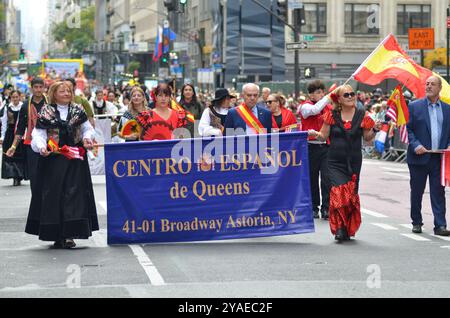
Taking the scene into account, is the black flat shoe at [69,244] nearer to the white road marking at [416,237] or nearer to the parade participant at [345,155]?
the parade participant at [345,155]

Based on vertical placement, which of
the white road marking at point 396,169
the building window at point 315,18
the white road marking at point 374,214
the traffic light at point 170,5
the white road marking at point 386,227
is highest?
the building window at point 315,18

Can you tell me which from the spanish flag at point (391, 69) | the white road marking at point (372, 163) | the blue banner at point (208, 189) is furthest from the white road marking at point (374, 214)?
the white road marking at point (372, 163)

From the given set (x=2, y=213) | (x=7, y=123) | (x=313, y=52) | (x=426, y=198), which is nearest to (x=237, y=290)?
(x=2, y=213)

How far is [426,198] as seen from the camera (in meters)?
19.2

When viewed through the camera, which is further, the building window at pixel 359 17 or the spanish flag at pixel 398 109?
the building window at pixel 359 17

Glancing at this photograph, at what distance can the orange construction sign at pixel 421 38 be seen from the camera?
114 ft

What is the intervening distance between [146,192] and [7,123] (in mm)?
10302

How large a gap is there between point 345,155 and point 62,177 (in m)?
3.09

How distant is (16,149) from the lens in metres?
21.3

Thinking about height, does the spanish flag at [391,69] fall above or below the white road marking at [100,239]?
above

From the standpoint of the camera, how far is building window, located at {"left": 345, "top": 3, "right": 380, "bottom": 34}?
251 feet

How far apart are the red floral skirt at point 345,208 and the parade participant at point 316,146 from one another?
1.80 metres

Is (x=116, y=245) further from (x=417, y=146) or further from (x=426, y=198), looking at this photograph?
(x=426, y=198)

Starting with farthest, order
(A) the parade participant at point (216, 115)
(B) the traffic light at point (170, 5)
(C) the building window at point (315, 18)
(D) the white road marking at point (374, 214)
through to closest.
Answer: (C) the building window at point (315, 18) < (B) the traffic light at point (170, 5) < (D) the white road marking at point (374, 214) < (A) the parade participant at point (216, 115)
